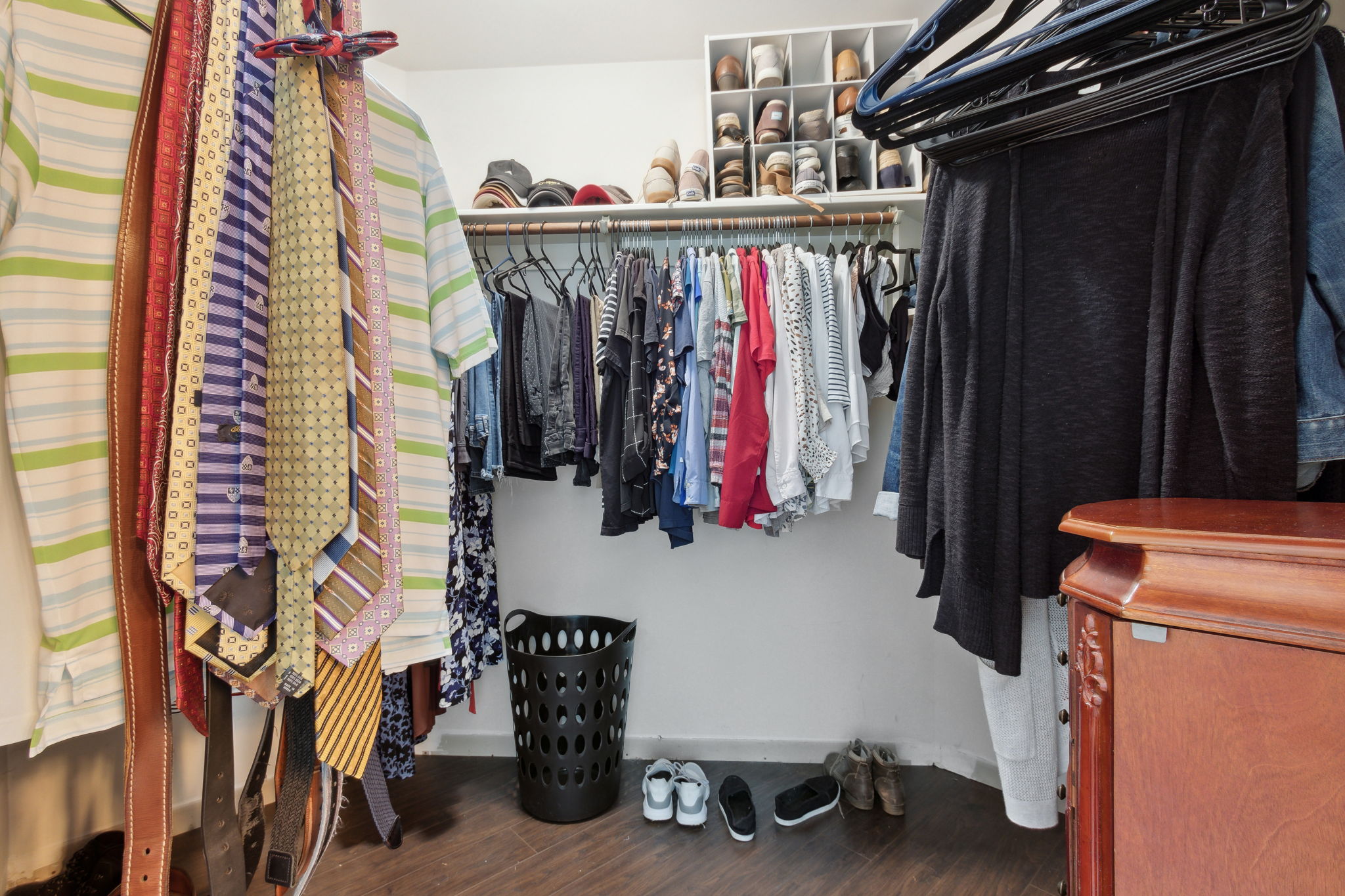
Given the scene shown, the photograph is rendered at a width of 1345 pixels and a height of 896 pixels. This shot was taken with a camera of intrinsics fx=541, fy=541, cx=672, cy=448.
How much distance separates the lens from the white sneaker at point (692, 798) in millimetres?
1479

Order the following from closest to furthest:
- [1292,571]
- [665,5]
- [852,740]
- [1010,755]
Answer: [1292,571] < [1010,755] < [665,5] < [852,740]

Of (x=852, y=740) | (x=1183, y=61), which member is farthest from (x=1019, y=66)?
(x=852, y=740)

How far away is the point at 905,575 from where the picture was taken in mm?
1853

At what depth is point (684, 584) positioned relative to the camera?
1.89m

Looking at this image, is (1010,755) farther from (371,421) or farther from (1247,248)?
(371,421)

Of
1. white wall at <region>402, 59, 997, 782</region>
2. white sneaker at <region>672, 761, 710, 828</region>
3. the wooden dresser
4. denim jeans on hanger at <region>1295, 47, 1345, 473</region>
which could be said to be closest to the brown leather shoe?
white wall at <region>402, 59, 997, 782</region>

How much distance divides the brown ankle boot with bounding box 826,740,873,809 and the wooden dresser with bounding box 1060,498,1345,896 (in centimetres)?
127

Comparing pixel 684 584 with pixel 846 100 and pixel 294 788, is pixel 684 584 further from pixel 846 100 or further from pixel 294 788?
pixel 846 100

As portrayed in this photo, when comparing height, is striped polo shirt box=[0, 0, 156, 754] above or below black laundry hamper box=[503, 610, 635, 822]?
above

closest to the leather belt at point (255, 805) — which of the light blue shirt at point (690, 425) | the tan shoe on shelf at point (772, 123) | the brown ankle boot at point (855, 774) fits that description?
the light blue shirt at point (690, 425)

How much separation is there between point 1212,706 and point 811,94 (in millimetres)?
1817

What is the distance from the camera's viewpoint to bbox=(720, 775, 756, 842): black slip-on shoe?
1430 millimetres

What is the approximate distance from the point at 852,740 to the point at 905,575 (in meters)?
0.59

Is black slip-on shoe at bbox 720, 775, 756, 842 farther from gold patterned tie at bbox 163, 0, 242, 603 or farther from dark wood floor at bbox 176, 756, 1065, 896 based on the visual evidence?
gold patterned tie at bbox 163, 0, 242, 603
